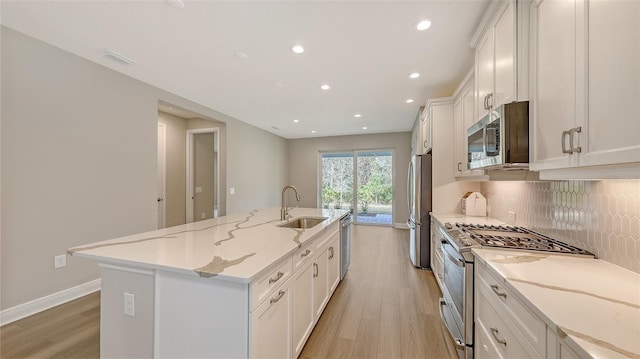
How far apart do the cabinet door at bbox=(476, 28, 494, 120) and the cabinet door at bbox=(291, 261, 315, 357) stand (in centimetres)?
194

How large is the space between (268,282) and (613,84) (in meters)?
1.70

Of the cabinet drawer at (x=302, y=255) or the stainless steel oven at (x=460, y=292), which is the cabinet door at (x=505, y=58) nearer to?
the stainless steel oven at (x=460, y=292)

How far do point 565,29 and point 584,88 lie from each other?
340mm

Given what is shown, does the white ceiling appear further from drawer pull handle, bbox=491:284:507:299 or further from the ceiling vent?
drawer pull handle, bbox=491:284:507:299

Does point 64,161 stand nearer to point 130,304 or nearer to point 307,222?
point 130,304

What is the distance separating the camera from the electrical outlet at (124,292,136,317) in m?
1.34

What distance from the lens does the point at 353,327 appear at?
2127 mm

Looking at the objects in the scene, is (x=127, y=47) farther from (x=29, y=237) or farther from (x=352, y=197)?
(x=352, y=197)

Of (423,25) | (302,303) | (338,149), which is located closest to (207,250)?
(302,303)

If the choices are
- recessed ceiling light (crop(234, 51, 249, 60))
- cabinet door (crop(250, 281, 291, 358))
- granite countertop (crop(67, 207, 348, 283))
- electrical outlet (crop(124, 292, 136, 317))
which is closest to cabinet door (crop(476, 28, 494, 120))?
granite countertop (crop(67, 207, 348, 283))

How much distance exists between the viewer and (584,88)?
102 cm

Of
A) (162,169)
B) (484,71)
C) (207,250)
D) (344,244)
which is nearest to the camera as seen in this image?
(207,250)

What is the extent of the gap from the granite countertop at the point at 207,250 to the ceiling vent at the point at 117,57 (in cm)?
205

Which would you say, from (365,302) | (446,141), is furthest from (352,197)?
(365,302)
